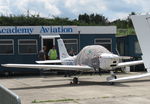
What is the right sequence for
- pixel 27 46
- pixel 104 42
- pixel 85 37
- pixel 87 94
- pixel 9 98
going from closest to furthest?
pixel 9 98 < pixel 87 94 < pixel 27 46 < pixel 85 37 < pixel 104 42

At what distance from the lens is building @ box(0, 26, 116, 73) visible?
24188 mm

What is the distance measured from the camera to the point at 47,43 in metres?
25.6

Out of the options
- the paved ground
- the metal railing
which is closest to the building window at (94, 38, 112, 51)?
the paved ground

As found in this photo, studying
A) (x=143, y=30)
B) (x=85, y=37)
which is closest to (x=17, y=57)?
(x=85, y=37)

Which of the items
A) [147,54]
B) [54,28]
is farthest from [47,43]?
[147,54]

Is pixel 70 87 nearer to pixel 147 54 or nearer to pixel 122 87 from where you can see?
pixel 122 87

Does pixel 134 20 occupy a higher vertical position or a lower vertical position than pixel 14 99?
higher

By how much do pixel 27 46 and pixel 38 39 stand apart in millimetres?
798

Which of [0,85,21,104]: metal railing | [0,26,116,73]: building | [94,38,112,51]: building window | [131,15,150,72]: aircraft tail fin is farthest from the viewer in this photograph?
[94,38,112,51]: building window

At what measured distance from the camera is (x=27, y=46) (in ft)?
80.5

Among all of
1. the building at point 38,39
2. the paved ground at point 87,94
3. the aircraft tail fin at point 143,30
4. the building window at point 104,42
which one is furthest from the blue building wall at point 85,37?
the aircraft tail fin at point 143,30

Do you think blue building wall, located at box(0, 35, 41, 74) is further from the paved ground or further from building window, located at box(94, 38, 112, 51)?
the paved ground

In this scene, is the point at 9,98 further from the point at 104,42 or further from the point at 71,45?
the point at 104,42

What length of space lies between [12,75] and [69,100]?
12248mm
